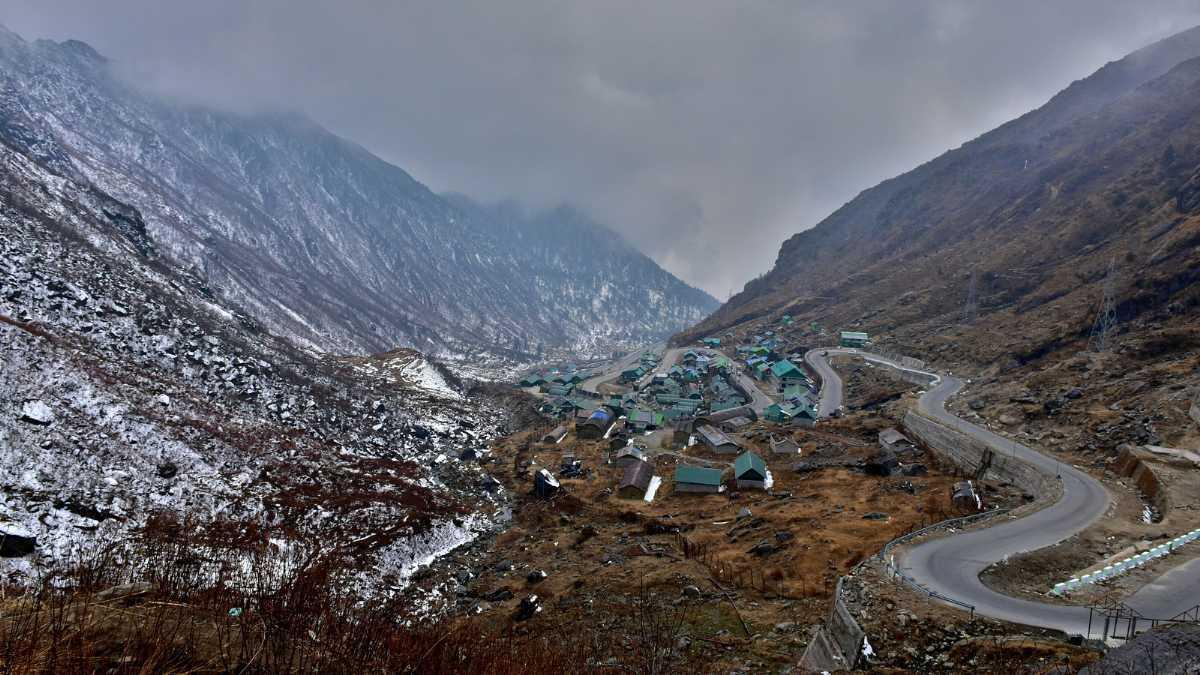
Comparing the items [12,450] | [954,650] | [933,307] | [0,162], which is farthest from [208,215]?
[954,650]

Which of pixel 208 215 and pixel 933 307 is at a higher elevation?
pixel 208 215

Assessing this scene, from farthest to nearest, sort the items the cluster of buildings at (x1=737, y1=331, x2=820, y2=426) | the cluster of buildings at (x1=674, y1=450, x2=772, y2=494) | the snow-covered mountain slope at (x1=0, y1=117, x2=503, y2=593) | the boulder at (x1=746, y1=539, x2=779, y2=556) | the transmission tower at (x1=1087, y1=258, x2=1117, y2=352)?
1. the cluster of buildings at (x1=737, y1=331, x2=820, y2=426)
2. the transmission tower at (x1=1087, y1=258, x2=1117, y2=352)
3. the cluster of buildings at (x1=674, y1=450, x2=772, y2=494)
4. the boulder at (x1=746, y1=539, x2=779, y2=556)
5. the snow-covered mountain slope at (x1=0, y1=117, x2=503, y2=593)

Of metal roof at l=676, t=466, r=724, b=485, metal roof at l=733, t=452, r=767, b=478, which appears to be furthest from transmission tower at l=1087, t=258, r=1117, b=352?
metal roof at l=676, t=466, r=724, b=485

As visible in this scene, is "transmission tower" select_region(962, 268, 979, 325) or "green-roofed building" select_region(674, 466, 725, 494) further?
"transmission tower" select_region(962, 268, 979, 325)

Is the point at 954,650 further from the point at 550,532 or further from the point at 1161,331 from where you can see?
→ the point at 1161,331

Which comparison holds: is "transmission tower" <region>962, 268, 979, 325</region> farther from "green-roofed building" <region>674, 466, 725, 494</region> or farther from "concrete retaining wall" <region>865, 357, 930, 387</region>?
"green-roofed building" <region>674, 466, 725, 494</region>

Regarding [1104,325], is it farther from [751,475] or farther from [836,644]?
[836,644]

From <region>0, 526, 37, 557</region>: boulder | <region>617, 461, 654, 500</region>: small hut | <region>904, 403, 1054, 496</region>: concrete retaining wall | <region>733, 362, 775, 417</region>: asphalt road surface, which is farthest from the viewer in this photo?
<region>733, 362, 775, 417</region>: asphalt road surface
